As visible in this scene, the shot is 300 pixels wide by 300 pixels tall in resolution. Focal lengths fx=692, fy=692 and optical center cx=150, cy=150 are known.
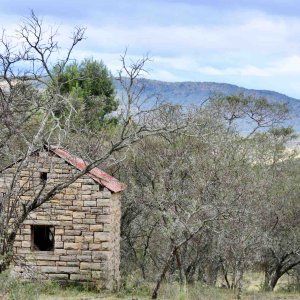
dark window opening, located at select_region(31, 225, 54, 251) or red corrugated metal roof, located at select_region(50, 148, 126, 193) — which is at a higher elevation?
red corrugated metal roof, located at select_region(50, 148, 126, 193)

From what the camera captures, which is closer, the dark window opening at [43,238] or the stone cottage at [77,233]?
the stone cottage at [77,233]

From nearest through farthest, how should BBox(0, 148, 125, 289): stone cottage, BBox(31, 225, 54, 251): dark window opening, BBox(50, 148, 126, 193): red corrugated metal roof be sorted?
BBox(50, 148, 126, 193): red corrugated metal roof, BBox(0, 148, 125, 289): stone cottage, BBox(31, 225, 54, 251): dark window opening

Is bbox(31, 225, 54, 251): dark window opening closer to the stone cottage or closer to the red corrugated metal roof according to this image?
the stone cottage

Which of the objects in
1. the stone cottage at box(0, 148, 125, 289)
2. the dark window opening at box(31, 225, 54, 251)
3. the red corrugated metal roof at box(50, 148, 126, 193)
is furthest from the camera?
the dark window opening at box(31, 225, 54, 251)

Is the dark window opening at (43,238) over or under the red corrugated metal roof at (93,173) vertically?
under

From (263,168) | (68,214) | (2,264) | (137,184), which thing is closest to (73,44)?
(2,264)

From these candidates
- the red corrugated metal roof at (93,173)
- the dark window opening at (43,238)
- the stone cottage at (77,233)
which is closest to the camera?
the red corrugated metal roof at (93,173)

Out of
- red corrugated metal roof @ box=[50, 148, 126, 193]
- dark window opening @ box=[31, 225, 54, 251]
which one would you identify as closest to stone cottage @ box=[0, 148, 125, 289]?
red corrugated metal roof @ box=[50, 148, 126, 193]

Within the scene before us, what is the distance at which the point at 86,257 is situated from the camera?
18422mm

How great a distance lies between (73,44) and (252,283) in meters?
20.0

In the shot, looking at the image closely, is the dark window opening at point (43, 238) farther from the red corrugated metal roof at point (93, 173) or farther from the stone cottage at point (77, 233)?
the red corrugated metal roof at point (93, 173)

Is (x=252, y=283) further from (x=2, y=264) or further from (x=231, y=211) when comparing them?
(x=2, y=264)

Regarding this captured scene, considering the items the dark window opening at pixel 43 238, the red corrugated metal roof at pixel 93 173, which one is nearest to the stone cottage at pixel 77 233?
the red corrugated metal roof at pixel 93 173

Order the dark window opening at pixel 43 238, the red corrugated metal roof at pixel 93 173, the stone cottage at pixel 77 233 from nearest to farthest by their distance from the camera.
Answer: the red corrugated metal roof at pixel 93 173 < the stone cottage at pixel 77 233 < the dark window opening at pixel 43 238
